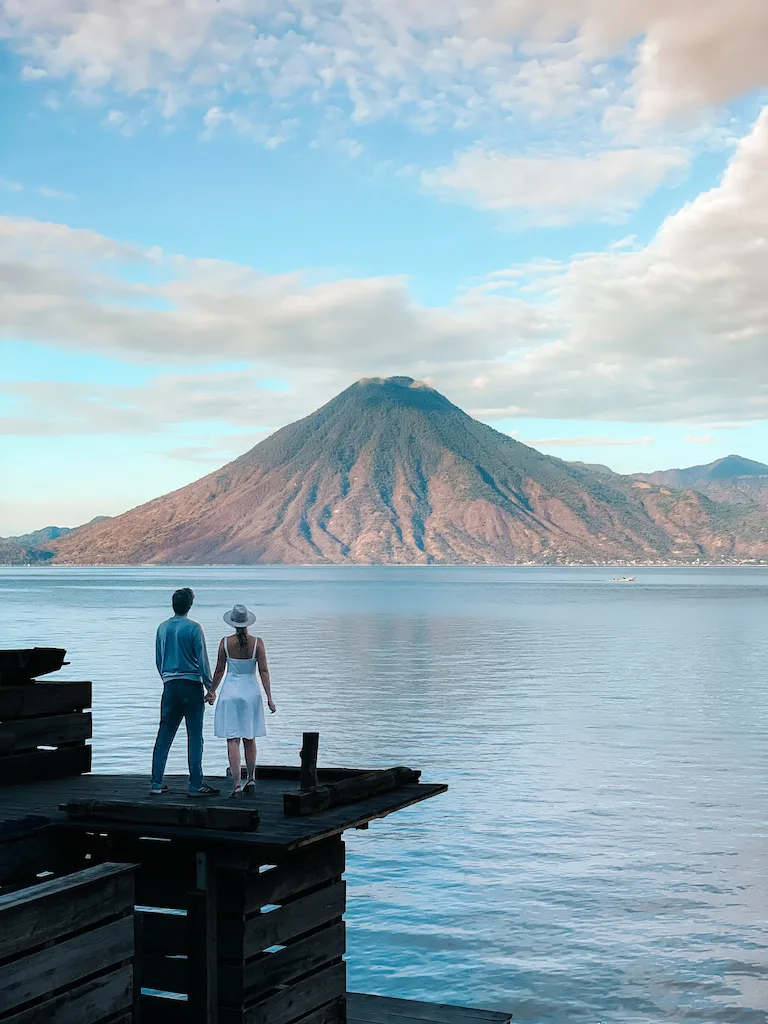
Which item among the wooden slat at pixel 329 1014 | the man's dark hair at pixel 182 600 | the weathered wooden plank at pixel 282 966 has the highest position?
the man's dark hair at pixel 182 600

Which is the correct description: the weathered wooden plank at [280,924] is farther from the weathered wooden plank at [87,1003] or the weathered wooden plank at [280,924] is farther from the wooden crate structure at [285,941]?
the weathered wooden plank at [87,1003]

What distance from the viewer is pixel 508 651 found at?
206 feet

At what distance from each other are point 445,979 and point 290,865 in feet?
15.3

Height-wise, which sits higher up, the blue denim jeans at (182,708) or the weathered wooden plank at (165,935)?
the blue denim jeans at (182,708)

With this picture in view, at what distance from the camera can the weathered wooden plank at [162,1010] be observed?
27.3ft

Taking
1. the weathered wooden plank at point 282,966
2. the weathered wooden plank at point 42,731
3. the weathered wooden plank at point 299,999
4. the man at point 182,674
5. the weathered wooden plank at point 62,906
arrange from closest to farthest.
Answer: the weathered wooden plank at point 62,906, the weathered wooden plank at point 282,966, the weathered wooden plank at point 299,999, the weathered wooden plank at point 42,731, the man at point 182,674

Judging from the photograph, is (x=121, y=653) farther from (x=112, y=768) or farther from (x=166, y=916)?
(x=166, y=916)

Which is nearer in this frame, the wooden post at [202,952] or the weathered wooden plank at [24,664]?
the wooden post at [202,952]

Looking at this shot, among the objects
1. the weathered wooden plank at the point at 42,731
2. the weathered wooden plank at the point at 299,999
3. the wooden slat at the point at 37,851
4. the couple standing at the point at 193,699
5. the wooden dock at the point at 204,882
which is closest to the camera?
the wooden dock at the point at 204,882

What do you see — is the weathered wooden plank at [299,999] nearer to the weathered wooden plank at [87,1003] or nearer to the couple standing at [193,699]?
the weathered wooden plank at [87,1003]

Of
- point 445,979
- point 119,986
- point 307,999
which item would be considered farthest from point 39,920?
point 445,979

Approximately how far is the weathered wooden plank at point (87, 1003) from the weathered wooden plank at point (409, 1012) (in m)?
4.52

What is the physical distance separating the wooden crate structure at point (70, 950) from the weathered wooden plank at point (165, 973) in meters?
1.60

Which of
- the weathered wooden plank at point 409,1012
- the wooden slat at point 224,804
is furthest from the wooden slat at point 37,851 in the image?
the weathered wooden plank at point 409,1012
